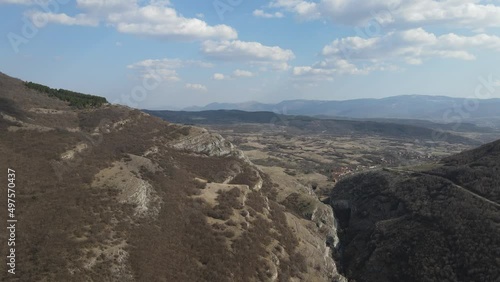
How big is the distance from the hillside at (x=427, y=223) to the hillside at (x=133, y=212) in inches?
343

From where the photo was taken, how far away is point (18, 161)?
56.1 metres

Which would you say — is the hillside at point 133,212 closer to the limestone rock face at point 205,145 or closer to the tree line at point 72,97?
the limestone rock face at point 205,145

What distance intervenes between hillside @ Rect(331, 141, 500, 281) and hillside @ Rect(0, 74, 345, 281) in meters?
8.72

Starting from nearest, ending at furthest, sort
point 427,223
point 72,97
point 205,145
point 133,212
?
point 133,212 < point 427,223 < point 205,145 < point 72,97

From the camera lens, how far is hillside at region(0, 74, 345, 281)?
44.0m

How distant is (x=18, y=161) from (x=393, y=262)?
6297 cm

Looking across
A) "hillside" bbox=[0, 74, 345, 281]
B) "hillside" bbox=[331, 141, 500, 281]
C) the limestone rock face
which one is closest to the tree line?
"hillside" bbox=[0, 74, 345, 281]

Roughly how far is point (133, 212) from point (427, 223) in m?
54.9

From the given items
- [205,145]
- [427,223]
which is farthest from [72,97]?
[427,223]

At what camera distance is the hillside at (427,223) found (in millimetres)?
63656

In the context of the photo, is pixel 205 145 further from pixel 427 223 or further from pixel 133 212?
pixel 427 223

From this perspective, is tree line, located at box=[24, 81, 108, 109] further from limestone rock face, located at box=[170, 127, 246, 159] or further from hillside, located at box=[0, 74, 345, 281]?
limestone rock face, located at box=[170, 127, 246, 159]

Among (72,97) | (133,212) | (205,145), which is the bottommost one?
(133,212)

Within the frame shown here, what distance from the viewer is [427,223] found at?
74.5m
